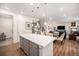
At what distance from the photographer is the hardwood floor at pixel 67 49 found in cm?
196

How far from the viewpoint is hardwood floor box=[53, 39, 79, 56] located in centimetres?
196

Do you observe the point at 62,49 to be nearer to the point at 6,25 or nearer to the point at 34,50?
the point at 34,50

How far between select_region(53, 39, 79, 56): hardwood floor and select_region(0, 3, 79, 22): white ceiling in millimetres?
568

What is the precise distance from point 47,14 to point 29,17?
45 cm

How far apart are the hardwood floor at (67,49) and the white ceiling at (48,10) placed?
568 mm

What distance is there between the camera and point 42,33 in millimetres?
2115

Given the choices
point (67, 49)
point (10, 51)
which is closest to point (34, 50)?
point (10, 51)

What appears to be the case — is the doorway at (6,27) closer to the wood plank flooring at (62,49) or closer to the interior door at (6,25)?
the interior door at (6,25)

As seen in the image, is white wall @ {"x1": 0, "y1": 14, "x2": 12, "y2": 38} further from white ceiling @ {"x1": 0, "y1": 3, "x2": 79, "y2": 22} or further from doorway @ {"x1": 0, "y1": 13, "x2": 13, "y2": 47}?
white ceiling @ {"x1": 0, "y1": 3, "x2": 79, "y2": 22}

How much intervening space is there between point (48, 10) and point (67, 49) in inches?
40.0

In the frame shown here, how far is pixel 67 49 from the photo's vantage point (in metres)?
1.98

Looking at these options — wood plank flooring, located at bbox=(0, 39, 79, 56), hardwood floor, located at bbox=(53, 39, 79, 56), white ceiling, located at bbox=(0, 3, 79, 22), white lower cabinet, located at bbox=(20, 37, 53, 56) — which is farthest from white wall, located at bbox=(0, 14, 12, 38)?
Result: hardwood floor, located at bbox=(53, 39, 79, 56)

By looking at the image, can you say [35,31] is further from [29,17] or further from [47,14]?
[47,14]

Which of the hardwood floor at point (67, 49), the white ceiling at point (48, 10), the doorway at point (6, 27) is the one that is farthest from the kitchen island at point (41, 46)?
the white ceiling at point (48, 10)
